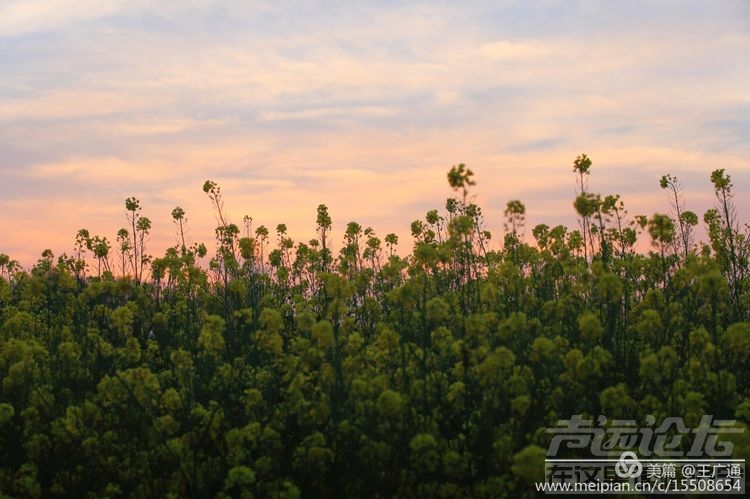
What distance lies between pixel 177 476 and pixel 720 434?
14.3 ft

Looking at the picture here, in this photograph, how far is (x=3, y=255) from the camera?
58.2 feet

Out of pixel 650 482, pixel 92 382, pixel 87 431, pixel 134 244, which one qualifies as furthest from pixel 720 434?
pixel 134 244

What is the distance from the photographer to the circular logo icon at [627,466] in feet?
21.2

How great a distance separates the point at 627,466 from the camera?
21.4 feet

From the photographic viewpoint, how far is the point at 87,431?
7594 millimetres

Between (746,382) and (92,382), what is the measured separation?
691cm

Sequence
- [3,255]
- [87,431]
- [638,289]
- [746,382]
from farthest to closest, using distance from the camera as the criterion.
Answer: [3,255] < [638,289] < [746,382] < [87,431]

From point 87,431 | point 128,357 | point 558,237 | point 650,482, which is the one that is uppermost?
point 558,237

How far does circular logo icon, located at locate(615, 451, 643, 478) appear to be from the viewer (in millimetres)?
6465

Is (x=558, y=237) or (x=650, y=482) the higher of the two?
(x=558, y=237)

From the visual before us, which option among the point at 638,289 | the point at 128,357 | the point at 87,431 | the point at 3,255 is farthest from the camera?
the point at 3,255

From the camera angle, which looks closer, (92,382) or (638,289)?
(92,382)

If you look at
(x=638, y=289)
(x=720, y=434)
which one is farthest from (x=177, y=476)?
(x=638, y=289)

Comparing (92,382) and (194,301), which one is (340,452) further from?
(194,301)
